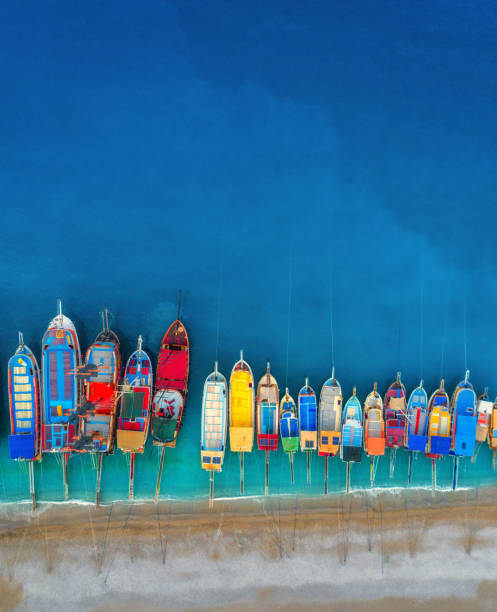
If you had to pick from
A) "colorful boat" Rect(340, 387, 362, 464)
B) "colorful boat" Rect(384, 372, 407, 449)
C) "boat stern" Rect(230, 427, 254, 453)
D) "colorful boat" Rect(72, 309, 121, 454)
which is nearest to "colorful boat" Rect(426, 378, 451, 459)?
"colorful boat" Rect(384, 372, 407, 449)

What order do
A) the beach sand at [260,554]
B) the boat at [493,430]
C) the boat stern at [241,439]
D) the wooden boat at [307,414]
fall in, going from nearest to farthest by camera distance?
the boat stern at [241,439], the beach sand at [260,554], the wooden boat at [307,414], the boat at [493,430]

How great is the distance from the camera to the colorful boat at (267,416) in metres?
12.6

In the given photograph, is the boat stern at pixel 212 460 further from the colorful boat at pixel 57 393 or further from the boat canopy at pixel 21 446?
the boat canopy at pixel 21 446

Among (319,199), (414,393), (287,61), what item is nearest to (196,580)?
(414,393)

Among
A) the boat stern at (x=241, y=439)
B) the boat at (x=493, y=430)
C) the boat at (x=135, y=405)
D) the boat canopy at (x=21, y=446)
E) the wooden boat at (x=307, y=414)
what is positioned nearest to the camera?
the boat canopy at (x=21, y=446)

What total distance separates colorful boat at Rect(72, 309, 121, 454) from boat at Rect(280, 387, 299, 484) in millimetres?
5853

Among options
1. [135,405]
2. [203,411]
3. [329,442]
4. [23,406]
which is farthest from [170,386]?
[329,442]

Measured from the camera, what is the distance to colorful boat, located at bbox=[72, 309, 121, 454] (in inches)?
476

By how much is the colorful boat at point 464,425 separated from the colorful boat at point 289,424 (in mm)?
5731

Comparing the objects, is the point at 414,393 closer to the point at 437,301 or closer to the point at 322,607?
the point at 437,301

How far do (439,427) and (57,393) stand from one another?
13525 mm

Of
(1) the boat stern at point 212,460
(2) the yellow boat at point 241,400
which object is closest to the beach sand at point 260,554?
(1) the boat stern at point 212,460

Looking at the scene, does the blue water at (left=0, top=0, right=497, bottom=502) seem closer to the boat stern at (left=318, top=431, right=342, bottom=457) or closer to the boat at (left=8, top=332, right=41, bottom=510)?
the boat at (left=8, top=332, right=41, bottom=510)

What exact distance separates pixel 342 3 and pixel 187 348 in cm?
1403
